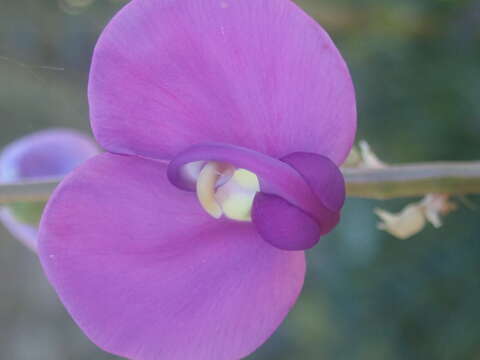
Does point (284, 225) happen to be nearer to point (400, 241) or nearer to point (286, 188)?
point (286, 188)

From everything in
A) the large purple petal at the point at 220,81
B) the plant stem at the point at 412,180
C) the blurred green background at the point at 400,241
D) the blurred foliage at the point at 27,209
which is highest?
the large purple petal at the point at 220,81

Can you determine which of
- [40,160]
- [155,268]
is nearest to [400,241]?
→ [40,160]

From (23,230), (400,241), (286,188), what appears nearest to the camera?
(286,188)

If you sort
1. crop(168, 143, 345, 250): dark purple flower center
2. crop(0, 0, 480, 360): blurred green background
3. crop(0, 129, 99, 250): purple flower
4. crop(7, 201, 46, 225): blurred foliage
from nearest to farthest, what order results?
crop(168, 143, 345, 250): dark purple flower center
crop(7, 201, 46, 225): blurred foliage
crop(0, 129, 99, 250): purple flower
crop(0, 0, 480, 360): blurred green background

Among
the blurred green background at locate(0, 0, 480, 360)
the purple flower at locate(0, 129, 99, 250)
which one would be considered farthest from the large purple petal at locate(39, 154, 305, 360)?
the blurred green background at locate(0, 0, 480, 360)

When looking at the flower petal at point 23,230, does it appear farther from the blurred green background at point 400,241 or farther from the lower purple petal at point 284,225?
the blurred green background at point 400,241

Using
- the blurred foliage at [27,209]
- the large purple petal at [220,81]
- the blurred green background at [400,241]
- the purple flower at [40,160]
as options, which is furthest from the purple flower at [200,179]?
the blurred green background at [400,241]

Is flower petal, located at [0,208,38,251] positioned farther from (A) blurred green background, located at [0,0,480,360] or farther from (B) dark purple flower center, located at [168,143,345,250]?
(A) blurred green background, located at [0,0,480,360]

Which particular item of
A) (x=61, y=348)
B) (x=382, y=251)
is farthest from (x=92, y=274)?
(x=61, y=348)

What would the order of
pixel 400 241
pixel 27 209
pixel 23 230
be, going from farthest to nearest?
pixel 400 241 < pixel 23 230 < pixel 27 209
